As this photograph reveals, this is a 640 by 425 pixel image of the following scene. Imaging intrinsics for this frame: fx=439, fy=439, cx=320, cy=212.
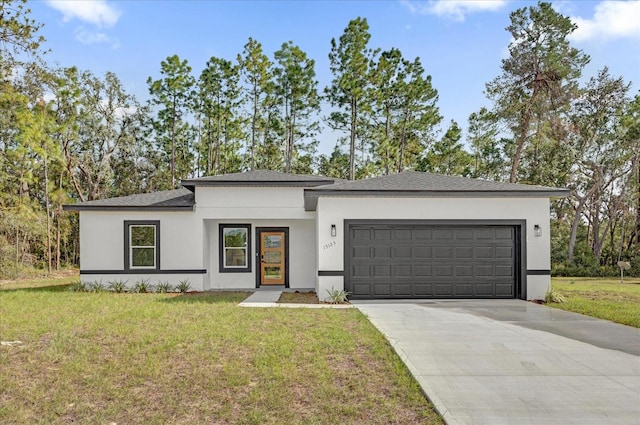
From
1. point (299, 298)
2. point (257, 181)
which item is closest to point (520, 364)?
point (299, 298)

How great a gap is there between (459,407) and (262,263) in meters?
11.2

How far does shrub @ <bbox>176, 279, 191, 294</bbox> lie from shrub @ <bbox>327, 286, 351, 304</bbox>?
5.02 metres

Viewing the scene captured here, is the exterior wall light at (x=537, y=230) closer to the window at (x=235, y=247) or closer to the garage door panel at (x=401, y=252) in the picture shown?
the garage door panel at (x=401, y=252)

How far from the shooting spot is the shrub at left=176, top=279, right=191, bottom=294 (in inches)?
539

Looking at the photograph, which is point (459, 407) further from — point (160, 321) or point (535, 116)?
point (535, 116)

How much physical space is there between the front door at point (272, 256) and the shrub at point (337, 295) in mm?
3867

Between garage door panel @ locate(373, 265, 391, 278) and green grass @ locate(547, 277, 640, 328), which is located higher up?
garage door panel @ locate(373, 265, 391, 278)

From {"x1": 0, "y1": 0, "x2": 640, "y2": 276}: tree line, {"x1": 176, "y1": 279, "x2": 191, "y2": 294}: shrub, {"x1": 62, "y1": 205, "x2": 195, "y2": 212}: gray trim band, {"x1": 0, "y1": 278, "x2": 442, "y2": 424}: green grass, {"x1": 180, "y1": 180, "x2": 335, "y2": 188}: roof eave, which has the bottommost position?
{"x1": 176, "y1": 279, "x2": 191, "y2": 294}: shrub

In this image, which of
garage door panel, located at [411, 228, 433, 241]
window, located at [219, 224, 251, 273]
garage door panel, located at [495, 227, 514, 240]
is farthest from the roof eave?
garage door panel, located at [495, 227, 514, 240]

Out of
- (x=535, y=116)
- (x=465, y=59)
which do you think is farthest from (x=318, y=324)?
(x=535, y=116)

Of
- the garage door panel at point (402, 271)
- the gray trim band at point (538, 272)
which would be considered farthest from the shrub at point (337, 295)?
the gray trim band at point (538, 272)

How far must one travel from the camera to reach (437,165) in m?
30.7

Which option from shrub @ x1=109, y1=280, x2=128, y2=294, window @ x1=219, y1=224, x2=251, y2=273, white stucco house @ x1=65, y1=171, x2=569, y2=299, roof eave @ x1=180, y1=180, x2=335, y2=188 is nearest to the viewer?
white stucco house @ x1=65, y1=171, x2=569, y2=299

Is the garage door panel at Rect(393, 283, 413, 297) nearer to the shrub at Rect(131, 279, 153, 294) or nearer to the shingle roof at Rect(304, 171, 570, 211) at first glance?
the shingle roof at Rect(304, 171, 570, 211)
